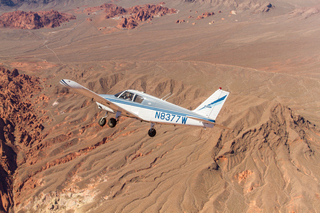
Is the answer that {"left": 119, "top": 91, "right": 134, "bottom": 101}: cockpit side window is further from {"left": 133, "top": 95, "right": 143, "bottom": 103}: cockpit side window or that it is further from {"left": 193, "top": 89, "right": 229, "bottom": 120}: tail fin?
{"left": 193, "top": 89, "right": 229, "bottom": 120}: tail fin

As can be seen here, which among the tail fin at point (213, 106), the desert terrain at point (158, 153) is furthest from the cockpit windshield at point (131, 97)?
the desert terrain at point (158, 153)

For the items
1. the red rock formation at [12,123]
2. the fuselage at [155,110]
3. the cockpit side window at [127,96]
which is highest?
the cockpit side window at [127,96]

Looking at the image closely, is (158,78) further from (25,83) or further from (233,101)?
(25,83)

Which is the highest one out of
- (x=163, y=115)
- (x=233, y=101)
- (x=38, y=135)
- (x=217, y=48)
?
(x=163, y=115)

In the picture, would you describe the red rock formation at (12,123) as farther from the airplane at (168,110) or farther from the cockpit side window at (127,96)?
the airplane at (168,110)

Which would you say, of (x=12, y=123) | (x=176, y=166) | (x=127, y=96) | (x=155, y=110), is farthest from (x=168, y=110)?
(x=12, y=123)

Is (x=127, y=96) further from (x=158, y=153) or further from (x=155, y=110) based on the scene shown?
(x=158, y=153)

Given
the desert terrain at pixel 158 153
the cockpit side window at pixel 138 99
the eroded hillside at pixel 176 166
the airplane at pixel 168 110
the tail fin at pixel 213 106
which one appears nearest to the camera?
the airplane at pixel 168 110

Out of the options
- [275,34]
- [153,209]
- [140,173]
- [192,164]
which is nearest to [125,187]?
[140,173]

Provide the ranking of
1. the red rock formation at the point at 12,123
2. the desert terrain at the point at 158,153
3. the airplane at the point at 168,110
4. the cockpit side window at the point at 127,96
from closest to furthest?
the airplane at the point at 168,110 < the cockpit side window at the point at 127,96 < the desert terrain at the point at 158,153 < the red rock formation at the point at 12,123
